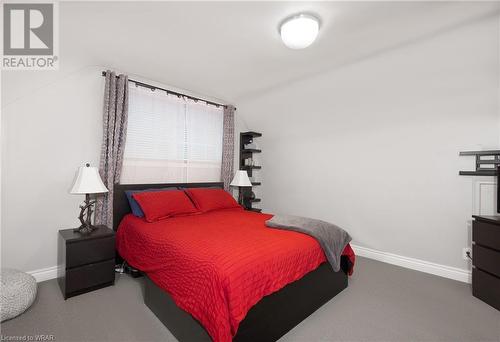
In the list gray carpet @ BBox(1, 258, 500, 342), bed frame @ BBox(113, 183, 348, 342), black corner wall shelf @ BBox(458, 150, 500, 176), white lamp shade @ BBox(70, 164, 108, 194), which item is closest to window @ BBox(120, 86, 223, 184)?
white lamp shade @ BBox(70, 164, 108, 194)

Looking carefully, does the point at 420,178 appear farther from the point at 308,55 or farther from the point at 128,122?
the point at 128,122

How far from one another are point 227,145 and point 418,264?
312cm

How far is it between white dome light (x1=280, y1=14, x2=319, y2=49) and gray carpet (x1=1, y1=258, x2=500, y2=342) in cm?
226

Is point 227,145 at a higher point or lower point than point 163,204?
higher

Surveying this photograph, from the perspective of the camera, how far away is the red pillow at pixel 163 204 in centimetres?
259

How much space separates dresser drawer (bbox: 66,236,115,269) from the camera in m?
2.11

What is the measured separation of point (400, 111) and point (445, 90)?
46 centimetres

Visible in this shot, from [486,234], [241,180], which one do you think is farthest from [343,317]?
[241,180]

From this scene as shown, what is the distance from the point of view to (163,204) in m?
2.73

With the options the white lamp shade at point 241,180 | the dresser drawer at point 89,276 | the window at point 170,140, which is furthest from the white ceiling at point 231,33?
the dresser drawer at point 89,276

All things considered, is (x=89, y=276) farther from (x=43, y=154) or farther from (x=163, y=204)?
(x=43, y=154)

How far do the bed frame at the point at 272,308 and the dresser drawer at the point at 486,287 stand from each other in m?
1.15

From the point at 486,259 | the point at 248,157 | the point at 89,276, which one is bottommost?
the point at 89,276

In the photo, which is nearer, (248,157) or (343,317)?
(343,317)
